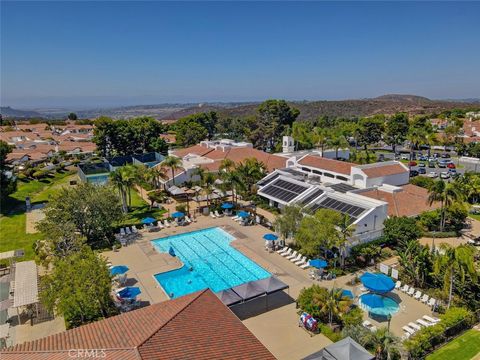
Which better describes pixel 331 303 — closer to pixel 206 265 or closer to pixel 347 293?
pixel 347 293

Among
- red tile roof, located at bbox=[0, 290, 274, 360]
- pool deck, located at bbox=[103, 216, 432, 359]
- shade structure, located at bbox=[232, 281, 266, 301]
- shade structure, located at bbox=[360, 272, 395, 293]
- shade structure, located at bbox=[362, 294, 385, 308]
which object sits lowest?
pool deck, located at bbox=[103, 216, 432, 359]

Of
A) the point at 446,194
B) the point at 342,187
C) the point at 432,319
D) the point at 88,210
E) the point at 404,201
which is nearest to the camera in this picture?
the point at 432,319

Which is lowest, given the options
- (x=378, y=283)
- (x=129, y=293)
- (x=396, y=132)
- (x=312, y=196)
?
(x=129, y=293)

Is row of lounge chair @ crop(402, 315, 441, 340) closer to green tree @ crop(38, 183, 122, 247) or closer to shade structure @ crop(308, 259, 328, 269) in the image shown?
shade structure @ crop(308, 259, 328, 269)

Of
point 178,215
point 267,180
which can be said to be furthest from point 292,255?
point 267,180

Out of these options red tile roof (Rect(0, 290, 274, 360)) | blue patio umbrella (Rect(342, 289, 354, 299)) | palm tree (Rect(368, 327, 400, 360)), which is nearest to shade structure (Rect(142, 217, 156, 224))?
red tile roof (Rect(0, 290, 274, 360))

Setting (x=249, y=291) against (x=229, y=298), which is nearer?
(x=229, y=298)

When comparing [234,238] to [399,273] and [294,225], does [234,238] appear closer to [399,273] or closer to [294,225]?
[294,225]
